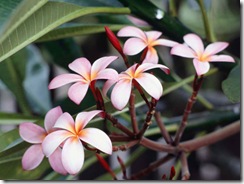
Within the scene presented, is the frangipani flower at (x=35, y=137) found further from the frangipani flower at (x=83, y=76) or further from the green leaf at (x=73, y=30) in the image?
the green leaf at (x=73, y=30)

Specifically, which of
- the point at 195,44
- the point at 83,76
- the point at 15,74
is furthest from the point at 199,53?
the point at 15,74

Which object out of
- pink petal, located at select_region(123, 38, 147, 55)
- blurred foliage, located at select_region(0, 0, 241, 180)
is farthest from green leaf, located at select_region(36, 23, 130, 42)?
pink petal, located at select_region(123, 38, 147, 55)

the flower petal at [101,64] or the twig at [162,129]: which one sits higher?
the flower petal at [101,64]

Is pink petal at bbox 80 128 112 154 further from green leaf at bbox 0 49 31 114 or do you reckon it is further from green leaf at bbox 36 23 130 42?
A: green leaf at bbox 0 49 31 114

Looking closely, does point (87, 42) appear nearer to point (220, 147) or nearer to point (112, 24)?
point (220, 147)

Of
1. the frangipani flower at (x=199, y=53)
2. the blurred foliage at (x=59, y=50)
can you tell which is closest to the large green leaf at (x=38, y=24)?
the blurred foliage at (x=59, y=50)

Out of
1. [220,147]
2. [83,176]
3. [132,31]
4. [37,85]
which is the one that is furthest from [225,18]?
[132,31]
